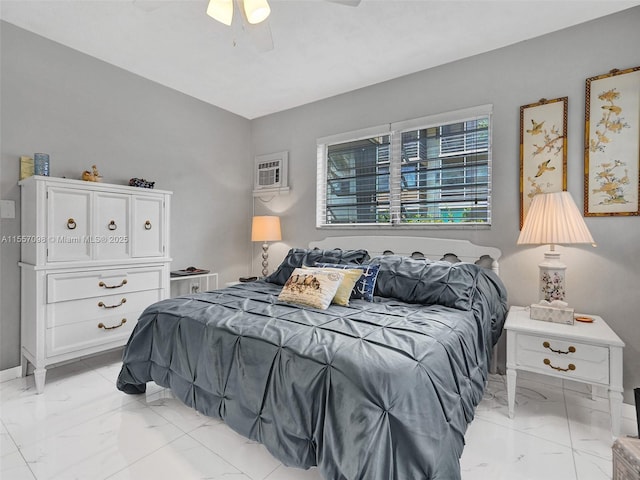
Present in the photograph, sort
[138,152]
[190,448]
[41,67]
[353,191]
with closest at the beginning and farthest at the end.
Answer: [190,448]
[41,67]
[138,152]
[353,191]

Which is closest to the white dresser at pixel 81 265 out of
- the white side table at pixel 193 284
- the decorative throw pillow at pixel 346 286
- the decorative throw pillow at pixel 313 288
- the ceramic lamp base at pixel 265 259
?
the white side table at pixel 193 284

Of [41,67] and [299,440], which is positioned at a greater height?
[41,67]

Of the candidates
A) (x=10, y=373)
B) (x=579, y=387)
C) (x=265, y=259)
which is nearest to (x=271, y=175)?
(x=265, y=259)

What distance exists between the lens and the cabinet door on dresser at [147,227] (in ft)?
9.30

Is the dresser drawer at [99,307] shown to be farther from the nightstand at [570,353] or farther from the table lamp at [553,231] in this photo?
the table lamp at [553,231]

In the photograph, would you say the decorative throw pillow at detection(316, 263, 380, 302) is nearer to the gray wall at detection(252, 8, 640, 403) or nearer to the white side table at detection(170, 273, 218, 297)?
the gray wall at detection(252, 8, 640, 403)

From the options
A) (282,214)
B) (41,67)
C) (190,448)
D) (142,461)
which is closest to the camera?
(142,461)

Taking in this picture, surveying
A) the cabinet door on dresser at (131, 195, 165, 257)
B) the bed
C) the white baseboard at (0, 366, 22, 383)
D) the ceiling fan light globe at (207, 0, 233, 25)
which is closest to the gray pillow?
the bed

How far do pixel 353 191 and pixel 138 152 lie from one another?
7.20 feet

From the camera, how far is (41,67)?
264 centimetres

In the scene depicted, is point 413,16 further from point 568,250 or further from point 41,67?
point 41,67

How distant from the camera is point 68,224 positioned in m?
2.44

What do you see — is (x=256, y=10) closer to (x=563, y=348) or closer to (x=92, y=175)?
(x=92, y=175)

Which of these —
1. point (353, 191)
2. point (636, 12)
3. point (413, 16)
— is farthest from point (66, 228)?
point (636, 12)
